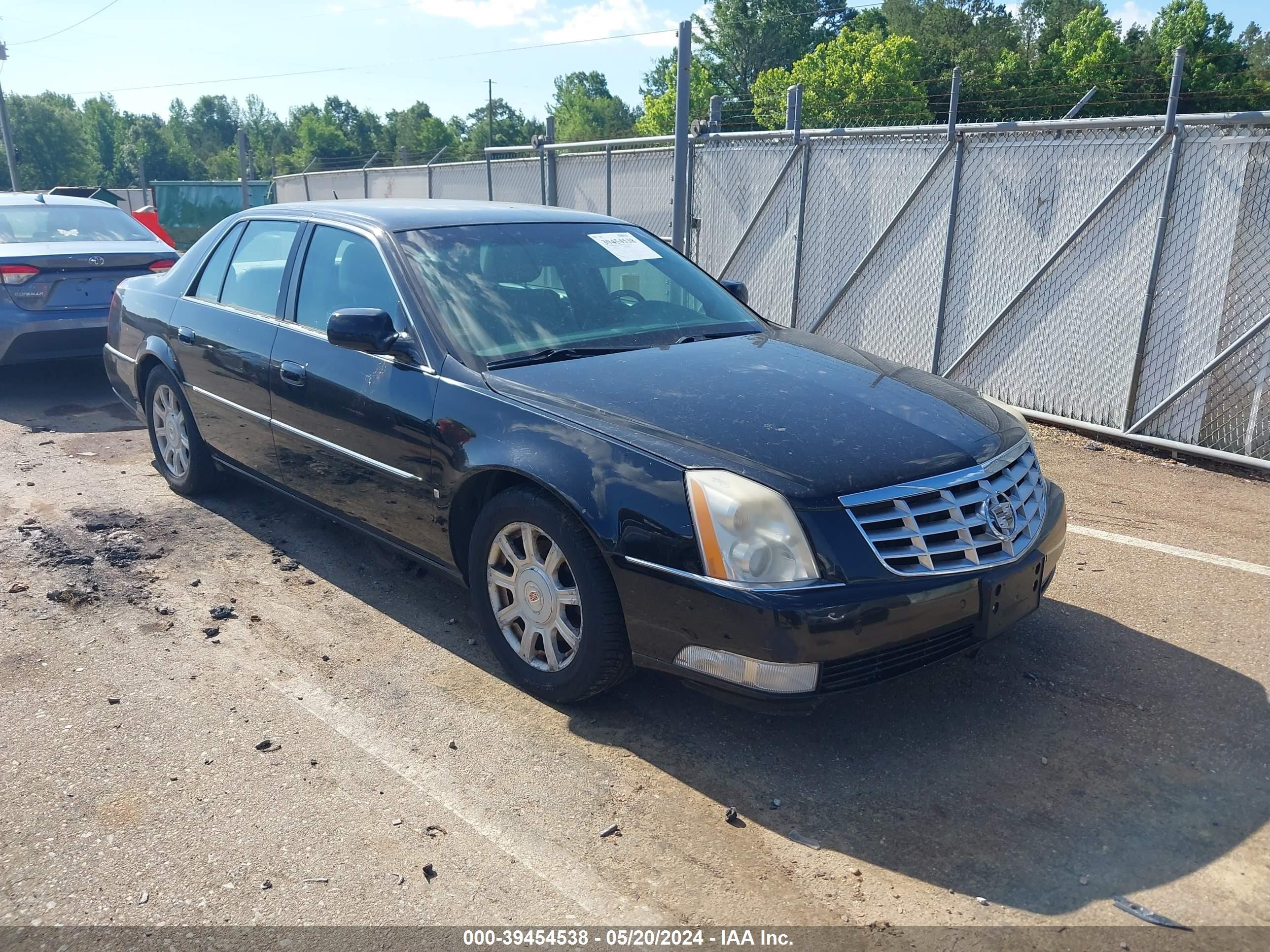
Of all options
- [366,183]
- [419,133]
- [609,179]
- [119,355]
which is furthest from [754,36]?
Answer: [119,355]

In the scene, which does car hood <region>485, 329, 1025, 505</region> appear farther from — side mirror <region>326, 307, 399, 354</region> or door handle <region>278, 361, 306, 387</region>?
door handle <region>278, 361, 306, 387</region>

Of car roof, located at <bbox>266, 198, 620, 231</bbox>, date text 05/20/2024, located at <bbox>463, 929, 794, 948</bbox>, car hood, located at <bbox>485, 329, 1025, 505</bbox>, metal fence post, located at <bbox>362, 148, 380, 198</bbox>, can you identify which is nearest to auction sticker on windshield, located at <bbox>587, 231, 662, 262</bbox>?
car roof, located at <bbox>266, 198, 620, 231</bbox>

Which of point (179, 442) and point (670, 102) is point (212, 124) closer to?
point (670, 102)

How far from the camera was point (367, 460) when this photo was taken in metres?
4.07

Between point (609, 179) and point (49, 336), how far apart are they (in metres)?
6.27

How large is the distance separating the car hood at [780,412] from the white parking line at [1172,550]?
1.78 meters

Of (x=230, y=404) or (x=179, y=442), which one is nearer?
(x=230, y=404)

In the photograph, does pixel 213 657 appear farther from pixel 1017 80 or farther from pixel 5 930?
pixel 1017 80

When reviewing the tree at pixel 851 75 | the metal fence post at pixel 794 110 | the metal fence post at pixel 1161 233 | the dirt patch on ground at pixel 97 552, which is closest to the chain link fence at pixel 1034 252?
the metal fence post at pixel 1161 233

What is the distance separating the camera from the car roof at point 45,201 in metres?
8.69

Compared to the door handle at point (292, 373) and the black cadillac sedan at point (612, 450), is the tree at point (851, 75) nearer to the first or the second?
the black cadillac sedan at point (612, 450)

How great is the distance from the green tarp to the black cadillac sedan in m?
24.8

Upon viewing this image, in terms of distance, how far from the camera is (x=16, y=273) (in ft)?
25.2

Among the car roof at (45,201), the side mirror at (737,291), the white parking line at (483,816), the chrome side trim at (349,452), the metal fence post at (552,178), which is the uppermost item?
the metal fence post at (552,178)
